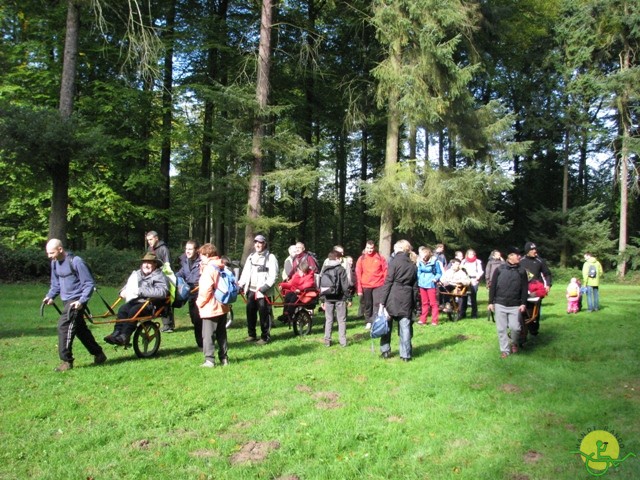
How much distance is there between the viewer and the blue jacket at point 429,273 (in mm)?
11820

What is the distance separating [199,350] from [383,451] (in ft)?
15.9

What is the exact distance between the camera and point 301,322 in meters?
10.2

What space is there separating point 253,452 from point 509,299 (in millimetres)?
5356

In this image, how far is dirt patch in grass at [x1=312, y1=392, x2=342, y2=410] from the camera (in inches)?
227

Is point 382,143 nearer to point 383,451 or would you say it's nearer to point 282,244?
point 282,244

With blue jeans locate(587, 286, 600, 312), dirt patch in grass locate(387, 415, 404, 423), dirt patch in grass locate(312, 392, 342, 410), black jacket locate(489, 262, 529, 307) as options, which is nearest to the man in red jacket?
black jacket locate(489, 262, 529, 307)

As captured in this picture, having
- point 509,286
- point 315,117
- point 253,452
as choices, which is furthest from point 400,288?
point 315,117

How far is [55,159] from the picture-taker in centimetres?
1493

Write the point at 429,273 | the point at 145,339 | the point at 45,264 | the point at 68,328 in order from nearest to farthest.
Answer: the point at 68,328 → the point at 145,339 → the point at 429,273 → the point at 45,264

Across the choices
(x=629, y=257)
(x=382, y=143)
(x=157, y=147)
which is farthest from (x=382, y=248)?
(x=629, y=257)

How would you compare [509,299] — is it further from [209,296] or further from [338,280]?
[209,296]

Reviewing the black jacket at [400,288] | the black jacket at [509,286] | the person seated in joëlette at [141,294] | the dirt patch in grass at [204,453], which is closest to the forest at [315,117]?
the person seated in joëlette at [141,294]

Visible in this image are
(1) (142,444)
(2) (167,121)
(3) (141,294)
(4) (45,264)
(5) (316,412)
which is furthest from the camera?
(2) (167,121)

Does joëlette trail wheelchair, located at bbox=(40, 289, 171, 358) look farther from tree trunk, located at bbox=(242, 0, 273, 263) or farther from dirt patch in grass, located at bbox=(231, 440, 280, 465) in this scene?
tree trunk, located at bbox=(242, 0, 273, 263)
